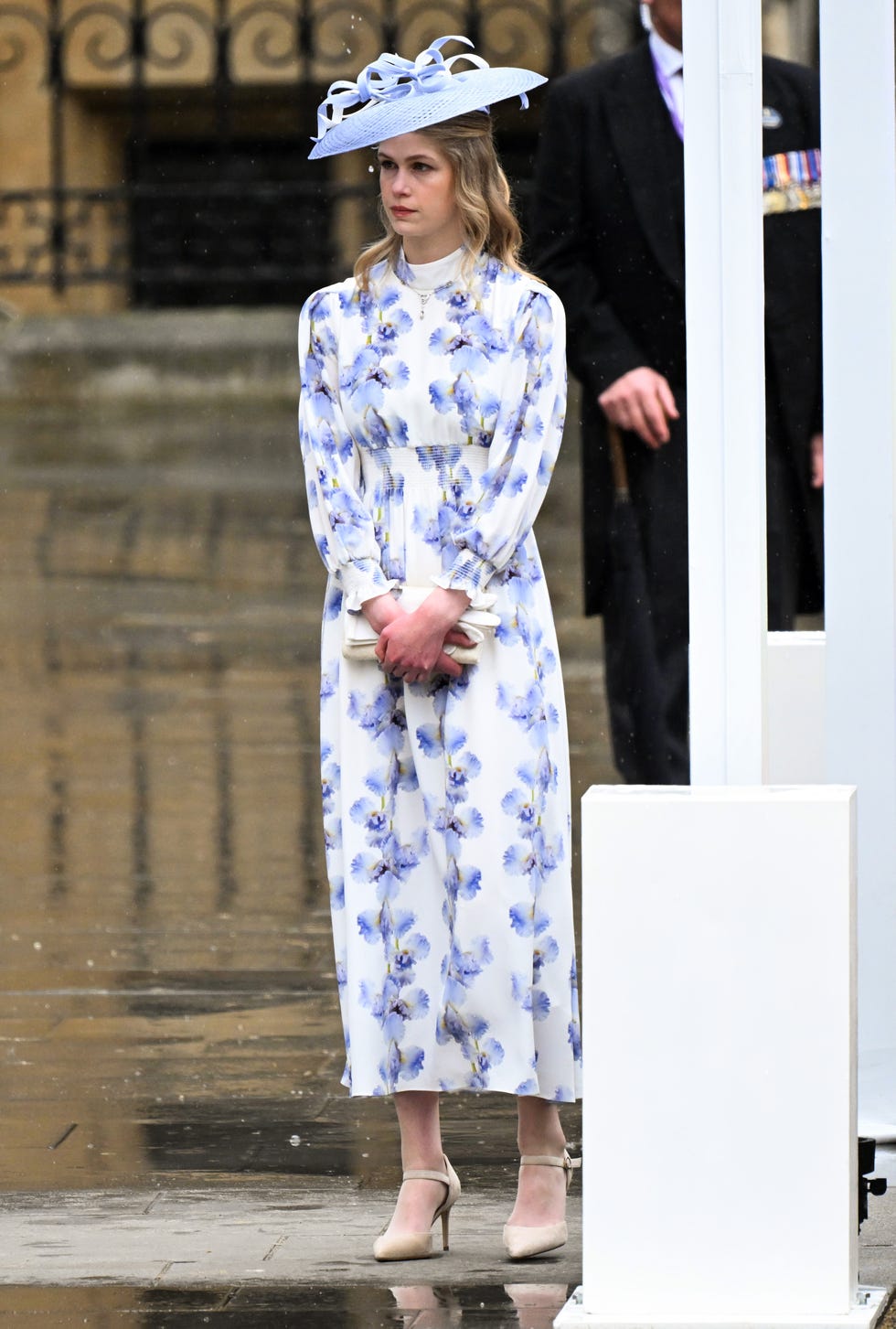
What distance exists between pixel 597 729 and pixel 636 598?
5.58 ft

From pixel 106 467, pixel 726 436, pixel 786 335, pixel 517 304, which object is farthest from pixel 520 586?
pixel 106 467

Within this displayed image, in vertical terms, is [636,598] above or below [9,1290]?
above

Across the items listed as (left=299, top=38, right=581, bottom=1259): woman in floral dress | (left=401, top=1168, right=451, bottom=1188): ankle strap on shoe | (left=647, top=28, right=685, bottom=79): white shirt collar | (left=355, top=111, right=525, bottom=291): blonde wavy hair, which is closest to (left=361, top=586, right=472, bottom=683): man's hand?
(left=299, top=38, right=581, bottom=1259): woman in floral dress

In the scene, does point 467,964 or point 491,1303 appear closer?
point 491,1303

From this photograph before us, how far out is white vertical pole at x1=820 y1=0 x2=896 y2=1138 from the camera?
4.29 m

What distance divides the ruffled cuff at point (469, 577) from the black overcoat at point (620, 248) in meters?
3.15

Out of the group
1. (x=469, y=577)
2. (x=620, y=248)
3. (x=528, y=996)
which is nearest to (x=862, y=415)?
(x=469, y=577)

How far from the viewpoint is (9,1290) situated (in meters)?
4.02

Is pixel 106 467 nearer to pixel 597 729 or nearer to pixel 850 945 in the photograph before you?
pixel 597 729

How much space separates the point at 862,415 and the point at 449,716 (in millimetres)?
792

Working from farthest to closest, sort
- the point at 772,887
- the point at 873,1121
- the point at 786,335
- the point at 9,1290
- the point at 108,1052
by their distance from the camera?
the point at 786,335
the point at 108,1052
the point at 873,1121
the point at 9,1290
the point at 772,887

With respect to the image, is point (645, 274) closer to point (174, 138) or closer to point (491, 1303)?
point (491, 1303)

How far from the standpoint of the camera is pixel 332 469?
426 cm

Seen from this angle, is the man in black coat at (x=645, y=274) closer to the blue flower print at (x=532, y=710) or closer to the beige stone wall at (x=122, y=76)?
the blue flower print at (x=532, y=710)
